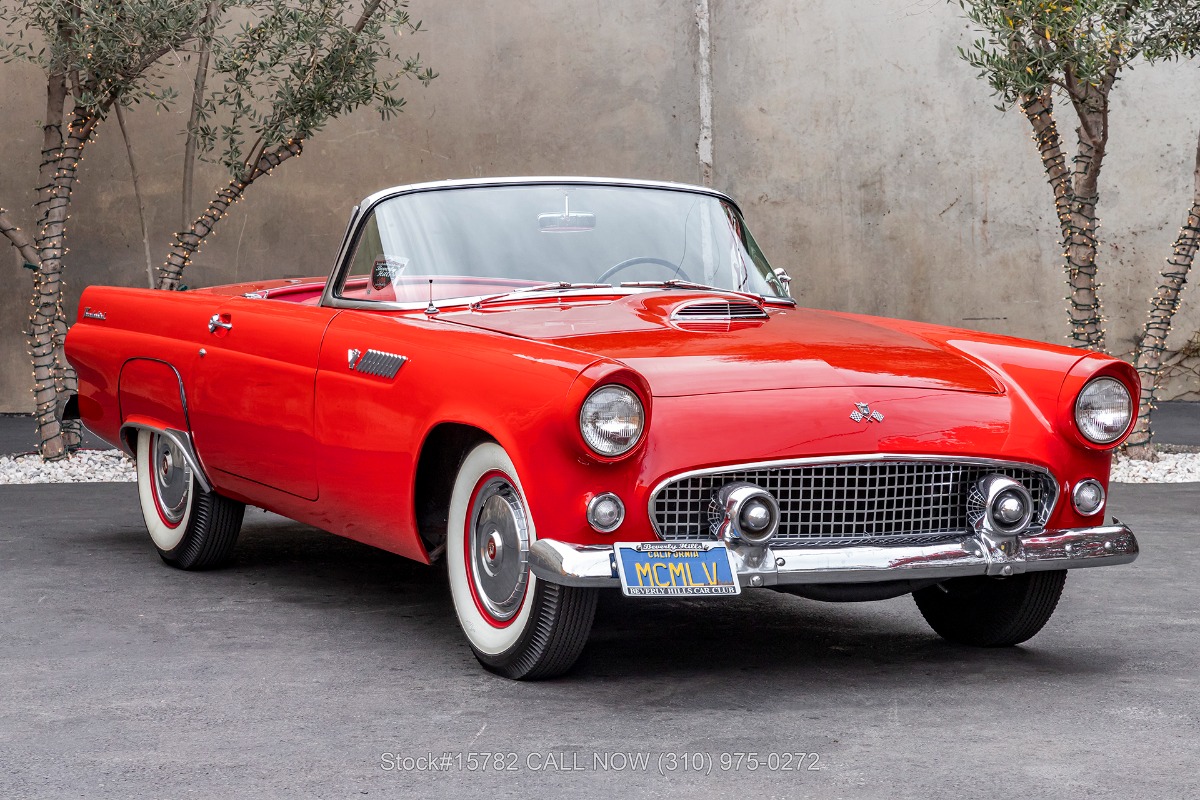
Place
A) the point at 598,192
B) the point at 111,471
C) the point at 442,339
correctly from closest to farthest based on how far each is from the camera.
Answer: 1. the point at 442,339
2. the point at 598,192
3. the point at 111,471

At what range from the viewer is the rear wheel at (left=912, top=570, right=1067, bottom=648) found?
13.4 feet

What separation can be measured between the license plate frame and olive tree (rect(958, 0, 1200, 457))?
16.2 feet

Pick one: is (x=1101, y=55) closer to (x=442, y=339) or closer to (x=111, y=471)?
(x=442, y=339)

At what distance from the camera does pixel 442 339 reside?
3.96m

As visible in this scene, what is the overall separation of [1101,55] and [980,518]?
474 centimetres

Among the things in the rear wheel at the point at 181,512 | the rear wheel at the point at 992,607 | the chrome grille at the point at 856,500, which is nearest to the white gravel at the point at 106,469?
the rear wheel at the point at 181,512

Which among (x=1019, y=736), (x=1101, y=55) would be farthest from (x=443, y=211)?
(x=1101, y=55)

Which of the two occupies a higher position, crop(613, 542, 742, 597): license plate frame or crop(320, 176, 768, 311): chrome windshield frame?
crop(320, 176, 768, 311): chrome windshield frame

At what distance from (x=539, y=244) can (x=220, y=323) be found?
4.13ft

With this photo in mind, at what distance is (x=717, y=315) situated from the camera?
165 inches

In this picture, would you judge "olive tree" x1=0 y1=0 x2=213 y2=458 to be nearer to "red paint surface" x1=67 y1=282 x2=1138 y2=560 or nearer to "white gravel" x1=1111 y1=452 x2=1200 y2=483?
"red paint surface" x1=67 y1=282 x2=1138 y2=560

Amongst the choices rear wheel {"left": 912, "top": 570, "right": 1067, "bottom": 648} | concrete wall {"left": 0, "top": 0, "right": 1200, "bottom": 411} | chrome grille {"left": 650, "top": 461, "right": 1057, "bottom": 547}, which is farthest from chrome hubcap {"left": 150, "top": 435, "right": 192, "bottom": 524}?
concrete wall {"left": 0, "top": 0, "right": 1200, "bottom": 411}

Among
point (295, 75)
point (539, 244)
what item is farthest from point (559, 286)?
point (295, 75)

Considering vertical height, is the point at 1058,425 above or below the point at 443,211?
below
